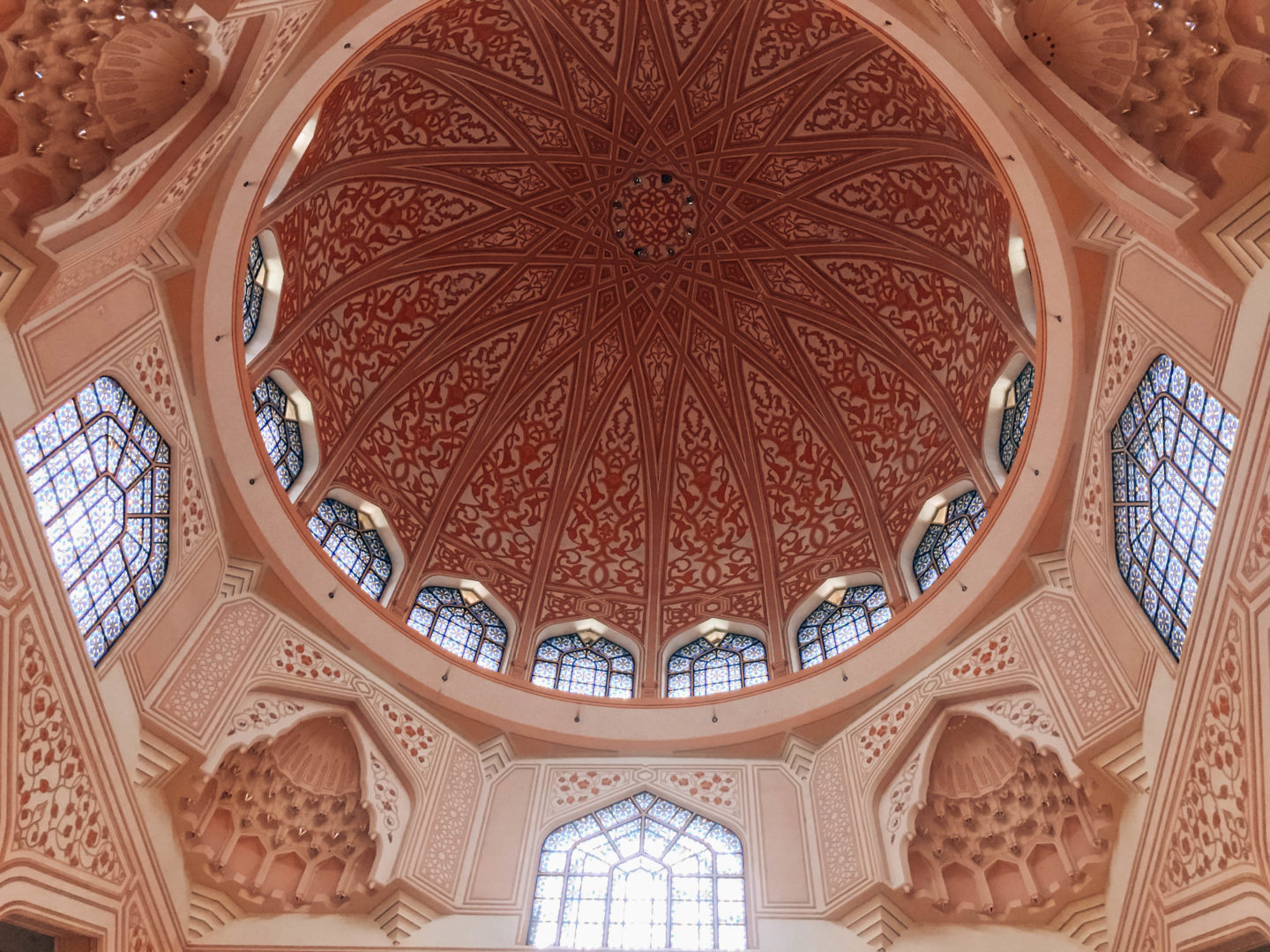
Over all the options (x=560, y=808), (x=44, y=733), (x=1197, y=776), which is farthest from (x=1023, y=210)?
(x=44, y=733)

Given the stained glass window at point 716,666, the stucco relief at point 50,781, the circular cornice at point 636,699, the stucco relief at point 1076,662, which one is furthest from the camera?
the stained glass window at point 716,666

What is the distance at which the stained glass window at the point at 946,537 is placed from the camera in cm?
1113

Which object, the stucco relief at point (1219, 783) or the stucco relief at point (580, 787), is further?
the stucco relief at point (580, 787)

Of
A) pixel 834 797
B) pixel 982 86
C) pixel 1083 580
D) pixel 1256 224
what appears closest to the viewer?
pixel 1256 224

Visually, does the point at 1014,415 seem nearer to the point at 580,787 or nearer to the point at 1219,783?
the point at 1219,783

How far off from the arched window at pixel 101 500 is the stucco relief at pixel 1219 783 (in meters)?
7.69

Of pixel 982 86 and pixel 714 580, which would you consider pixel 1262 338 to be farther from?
pixel 714 580

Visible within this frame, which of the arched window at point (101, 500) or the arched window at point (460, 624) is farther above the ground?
the arched window at point (460, 624)

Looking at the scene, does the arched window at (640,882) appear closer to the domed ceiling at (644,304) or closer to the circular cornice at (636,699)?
the circular cornice at (636,699)

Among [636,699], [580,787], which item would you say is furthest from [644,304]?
[580,787]

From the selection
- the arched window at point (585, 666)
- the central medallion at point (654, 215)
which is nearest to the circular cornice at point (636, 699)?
the arched window at point (585, 666)

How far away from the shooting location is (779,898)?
29.2 feet

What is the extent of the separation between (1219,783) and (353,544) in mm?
8501

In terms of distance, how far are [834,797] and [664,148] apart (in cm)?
805
